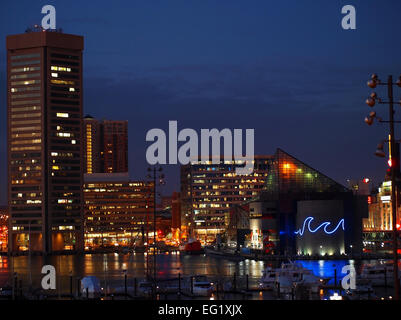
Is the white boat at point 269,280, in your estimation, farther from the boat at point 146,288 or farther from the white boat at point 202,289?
the boat at point 146,288

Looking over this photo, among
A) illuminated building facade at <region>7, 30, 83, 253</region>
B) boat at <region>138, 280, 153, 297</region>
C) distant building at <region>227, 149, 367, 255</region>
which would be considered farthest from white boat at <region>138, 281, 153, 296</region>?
illuminated building facade at <region>7, 30, 83, 253</region>

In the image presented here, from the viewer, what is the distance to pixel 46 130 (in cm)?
15625

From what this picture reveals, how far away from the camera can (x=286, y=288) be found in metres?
54.2

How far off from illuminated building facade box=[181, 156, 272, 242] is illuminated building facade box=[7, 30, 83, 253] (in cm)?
3884

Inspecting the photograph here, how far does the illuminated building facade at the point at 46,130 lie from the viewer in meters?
154

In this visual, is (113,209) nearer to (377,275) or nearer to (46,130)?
(46,130)

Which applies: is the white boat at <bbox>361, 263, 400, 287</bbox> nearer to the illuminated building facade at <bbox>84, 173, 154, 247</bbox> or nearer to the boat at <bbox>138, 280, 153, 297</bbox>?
the boat at <bbox>138, 280, 153, 297</bbox>

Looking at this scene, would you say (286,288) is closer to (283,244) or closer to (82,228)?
(283,244)

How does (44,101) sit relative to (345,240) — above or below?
above

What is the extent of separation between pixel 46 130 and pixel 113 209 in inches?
1580

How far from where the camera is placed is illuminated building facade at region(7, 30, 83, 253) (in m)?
154

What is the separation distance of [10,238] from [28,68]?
34674 mm

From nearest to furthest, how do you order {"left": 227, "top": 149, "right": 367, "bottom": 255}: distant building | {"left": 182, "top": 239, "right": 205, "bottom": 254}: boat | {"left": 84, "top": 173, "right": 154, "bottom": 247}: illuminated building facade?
{"left": 227, "top": 149, "right": 367, "bottom": 255}: distant building → {"left": 182, "top": 239, "right": 205, "bottom": 254}: boat → {"left": 84, "top": 173, "right": 154, "bottom": 247}: illuminated building facade
